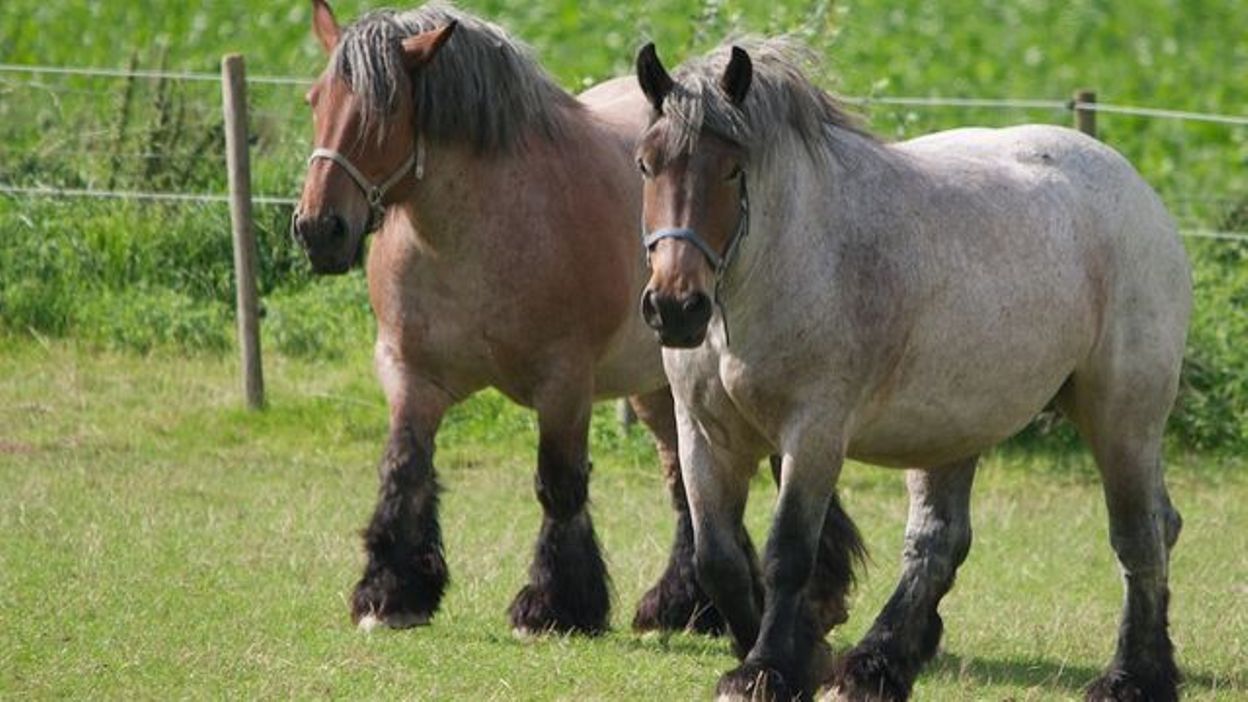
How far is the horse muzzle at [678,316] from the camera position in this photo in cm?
647

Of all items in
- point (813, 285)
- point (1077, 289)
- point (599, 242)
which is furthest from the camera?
point (599, 242)

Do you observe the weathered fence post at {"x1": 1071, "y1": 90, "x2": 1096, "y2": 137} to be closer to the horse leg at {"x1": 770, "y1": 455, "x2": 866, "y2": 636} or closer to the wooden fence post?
Answer: the wooden fence post

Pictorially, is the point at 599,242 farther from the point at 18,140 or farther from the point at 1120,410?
the point at 18,140

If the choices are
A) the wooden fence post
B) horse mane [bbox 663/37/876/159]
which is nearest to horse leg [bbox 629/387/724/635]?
horse mane [bbox 663/37/876/159]

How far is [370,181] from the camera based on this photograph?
339 inches

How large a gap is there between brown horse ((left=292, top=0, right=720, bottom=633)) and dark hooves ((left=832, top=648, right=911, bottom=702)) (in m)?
1.58

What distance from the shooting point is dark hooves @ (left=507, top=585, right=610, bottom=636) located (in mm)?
8812

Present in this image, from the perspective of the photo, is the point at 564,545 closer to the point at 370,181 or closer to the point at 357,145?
the point at 370,181

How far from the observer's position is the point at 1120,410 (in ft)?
25.5

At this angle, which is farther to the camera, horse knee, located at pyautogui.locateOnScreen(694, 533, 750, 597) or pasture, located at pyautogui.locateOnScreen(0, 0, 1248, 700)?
pasture, located at pyautogui.locateOnScreen(0, 0, 1248, 700)

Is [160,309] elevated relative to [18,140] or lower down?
lower down

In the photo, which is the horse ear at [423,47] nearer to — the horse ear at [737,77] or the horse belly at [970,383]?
the horse ear at [737,77]

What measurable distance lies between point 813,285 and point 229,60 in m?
7.50

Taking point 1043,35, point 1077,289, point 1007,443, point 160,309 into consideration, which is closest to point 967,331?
point 1077,289
